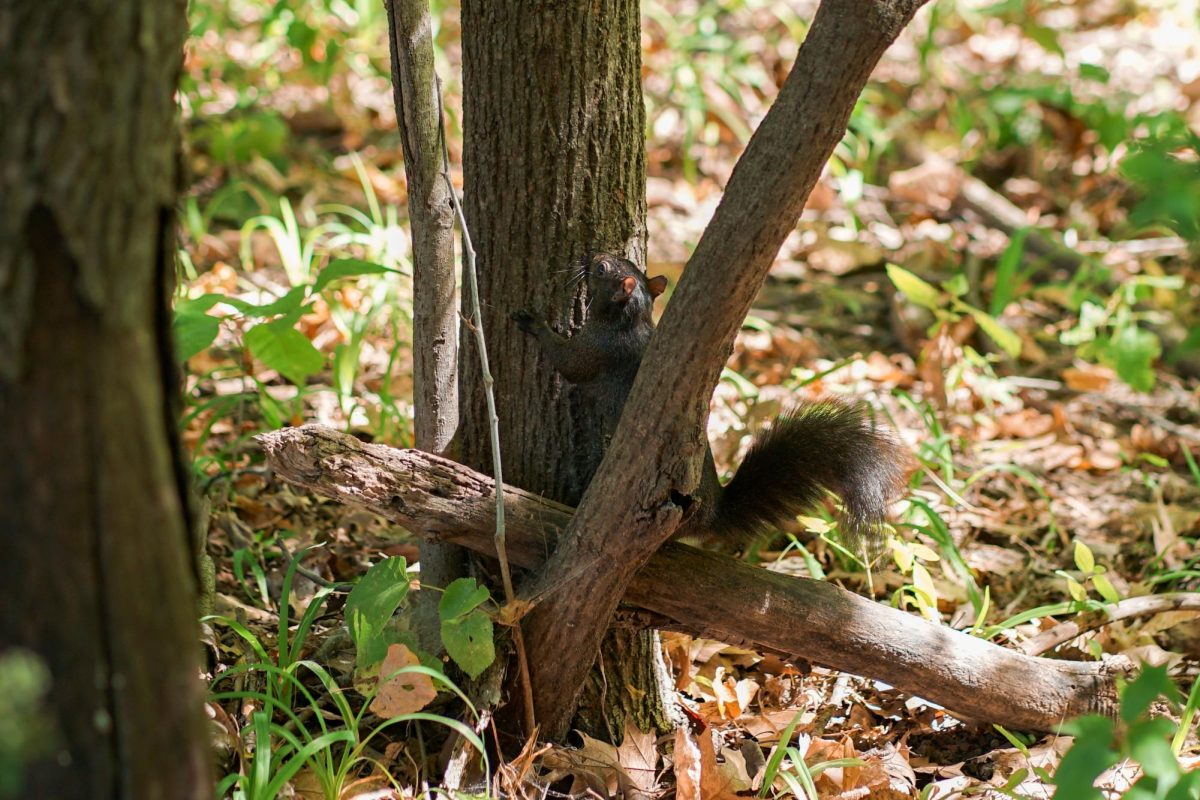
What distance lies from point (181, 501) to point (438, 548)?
1147 mm

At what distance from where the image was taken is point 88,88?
1.05 m

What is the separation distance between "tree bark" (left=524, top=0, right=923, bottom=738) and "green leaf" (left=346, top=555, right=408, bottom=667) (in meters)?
0.25

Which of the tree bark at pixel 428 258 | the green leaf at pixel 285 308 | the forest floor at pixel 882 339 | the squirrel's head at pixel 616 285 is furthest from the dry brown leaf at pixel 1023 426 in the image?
the green leaf at pixel 285 308

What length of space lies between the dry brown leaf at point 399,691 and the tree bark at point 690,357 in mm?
225

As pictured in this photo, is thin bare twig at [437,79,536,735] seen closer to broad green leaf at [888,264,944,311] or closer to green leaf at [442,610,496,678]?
green leaf at [442,610,496,678]

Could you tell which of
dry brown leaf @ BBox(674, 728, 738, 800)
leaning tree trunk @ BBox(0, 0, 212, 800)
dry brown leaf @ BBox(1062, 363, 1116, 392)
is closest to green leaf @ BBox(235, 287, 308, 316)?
dry brown leaf @ BBox(674, 728, 738, 800)

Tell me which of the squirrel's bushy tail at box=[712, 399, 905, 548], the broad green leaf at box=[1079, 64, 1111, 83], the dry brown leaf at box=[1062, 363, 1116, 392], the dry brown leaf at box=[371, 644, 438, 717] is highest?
the broad green leaf at box=[1079, 64, 1111, 83]

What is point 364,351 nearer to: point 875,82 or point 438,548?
point 438,548

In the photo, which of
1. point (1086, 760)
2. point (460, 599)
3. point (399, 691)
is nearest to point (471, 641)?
point (460, 599)

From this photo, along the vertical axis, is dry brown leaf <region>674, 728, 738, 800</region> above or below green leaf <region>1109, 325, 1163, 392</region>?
below

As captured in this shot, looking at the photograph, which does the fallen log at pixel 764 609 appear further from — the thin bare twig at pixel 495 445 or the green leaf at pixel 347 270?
the green leaf at pixel 347 270

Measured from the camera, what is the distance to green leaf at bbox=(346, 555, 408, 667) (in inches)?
78.9

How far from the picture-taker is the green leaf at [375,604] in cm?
200

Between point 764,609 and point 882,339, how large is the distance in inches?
91.7
